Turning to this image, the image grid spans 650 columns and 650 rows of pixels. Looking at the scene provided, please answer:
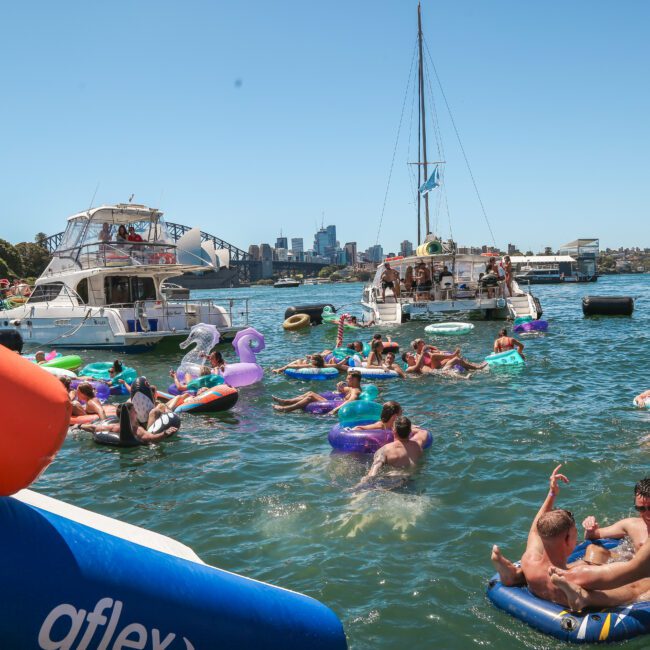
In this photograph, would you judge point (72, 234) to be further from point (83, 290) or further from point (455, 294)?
point (455, 294)

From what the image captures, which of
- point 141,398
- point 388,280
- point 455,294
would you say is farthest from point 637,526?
point 388,280

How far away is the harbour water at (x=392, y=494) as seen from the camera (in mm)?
6090

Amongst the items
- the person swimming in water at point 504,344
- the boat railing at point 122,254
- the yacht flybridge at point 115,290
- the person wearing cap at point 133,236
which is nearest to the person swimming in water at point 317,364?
the person swimming in water at point 504,344

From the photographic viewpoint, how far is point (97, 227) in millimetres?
25359

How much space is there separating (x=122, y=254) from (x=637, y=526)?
22.0 m

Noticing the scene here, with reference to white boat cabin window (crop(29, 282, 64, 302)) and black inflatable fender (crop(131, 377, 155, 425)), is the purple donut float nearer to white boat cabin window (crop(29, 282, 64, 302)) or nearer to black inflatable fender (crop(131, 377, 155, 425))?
black inflatable fender (crop(131, 377, 155, 425))

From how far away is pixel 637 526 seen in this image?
5949mm

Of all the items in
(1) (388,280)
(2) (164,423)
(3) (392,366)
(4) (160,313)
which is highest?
(1) (388,280)

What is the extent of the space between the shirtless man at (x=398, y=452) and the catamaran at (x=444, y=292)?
1976 centimetres

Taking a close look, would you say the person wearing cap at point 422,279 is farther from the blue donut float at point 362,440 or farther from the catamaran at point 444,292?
the blue donut float at point 362,440

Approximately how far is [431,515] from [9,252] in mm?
80204

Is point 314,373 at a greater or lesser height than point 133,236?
lesser

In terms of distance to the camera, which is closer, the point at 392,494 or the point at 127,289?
the point at 392,494

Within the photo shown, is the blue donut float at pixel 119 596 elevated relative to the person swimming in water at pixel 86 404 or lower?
elevated
